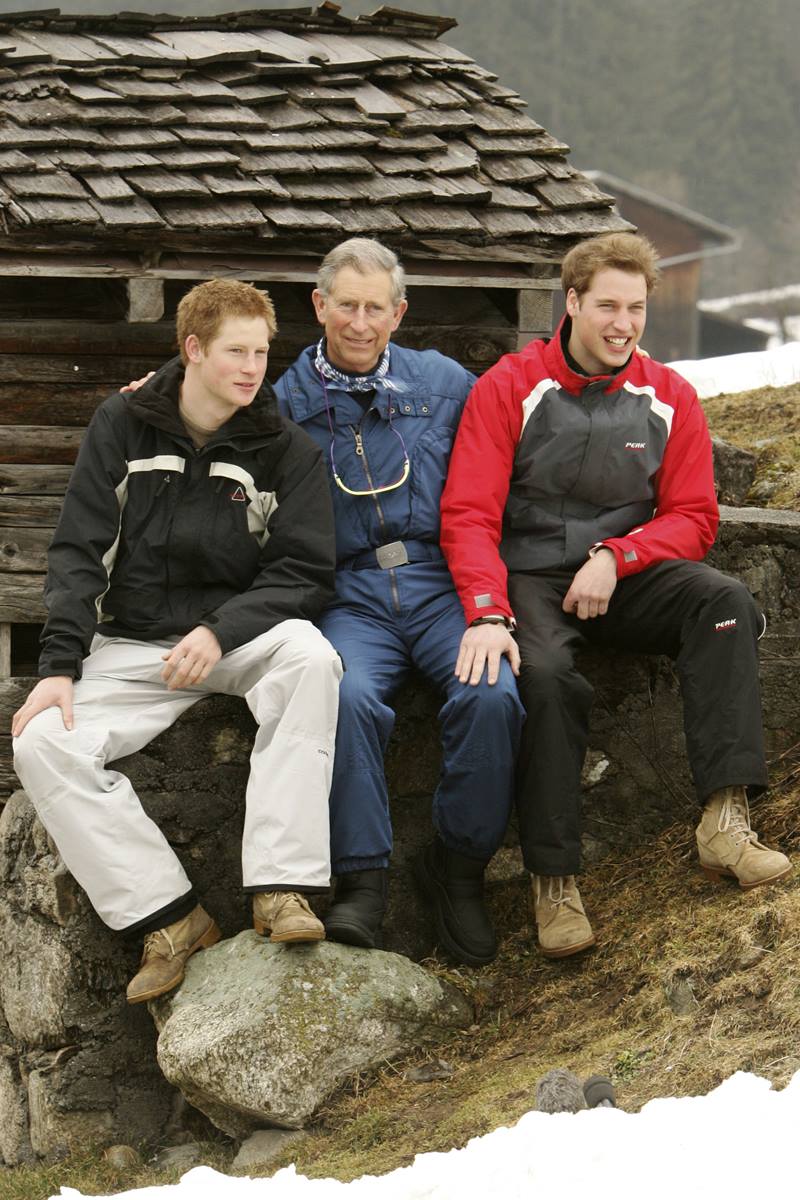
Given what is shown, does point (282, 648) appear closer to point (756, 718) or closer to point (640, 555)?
point (640, 555)

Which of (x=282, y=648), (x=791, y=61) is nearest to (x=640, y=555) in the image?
(x=282, y=648)

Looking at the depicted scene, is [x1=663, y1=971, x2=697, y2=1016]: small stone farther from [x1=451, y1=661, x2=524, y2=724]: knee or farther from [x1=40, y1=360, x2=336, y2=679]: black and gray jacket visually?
[x1=40, y1=360, x2=336, y2=679]: black and gray jacket

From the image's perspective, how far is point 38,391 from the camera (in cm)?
682

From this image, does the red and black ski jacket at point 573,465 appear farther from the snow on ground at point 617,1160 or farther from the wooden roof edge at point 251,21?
the wooden roof edge at point 251,21

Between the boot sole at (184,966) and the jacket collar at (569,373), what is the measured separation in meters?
1.97

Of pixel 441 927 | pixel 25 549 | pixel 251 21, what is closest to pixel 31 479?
pixel 25 549

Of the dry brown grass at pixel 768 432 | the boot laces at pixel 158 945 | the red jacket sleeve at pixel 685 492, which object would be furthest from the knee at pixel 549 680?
the dry brown grass at pixel 768 432

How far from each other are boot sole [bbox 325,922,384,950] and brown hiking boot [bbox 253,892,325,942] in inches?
2.4

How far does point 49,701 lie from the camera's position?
413cm

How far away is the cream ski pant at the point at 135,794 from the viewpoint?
13.1 feet

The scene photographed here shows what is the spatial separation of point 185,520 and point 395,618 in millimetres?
700

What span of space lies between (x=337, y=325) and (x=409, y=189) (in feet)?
7.47

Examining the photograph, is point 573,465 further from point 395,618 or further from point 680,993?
point 680,993

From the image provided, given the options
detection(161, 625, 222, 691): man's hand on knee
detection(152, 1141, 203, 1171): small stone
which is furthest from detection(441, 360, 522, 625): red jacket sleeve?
detection(152, 1141, 203, 1171): small stone
